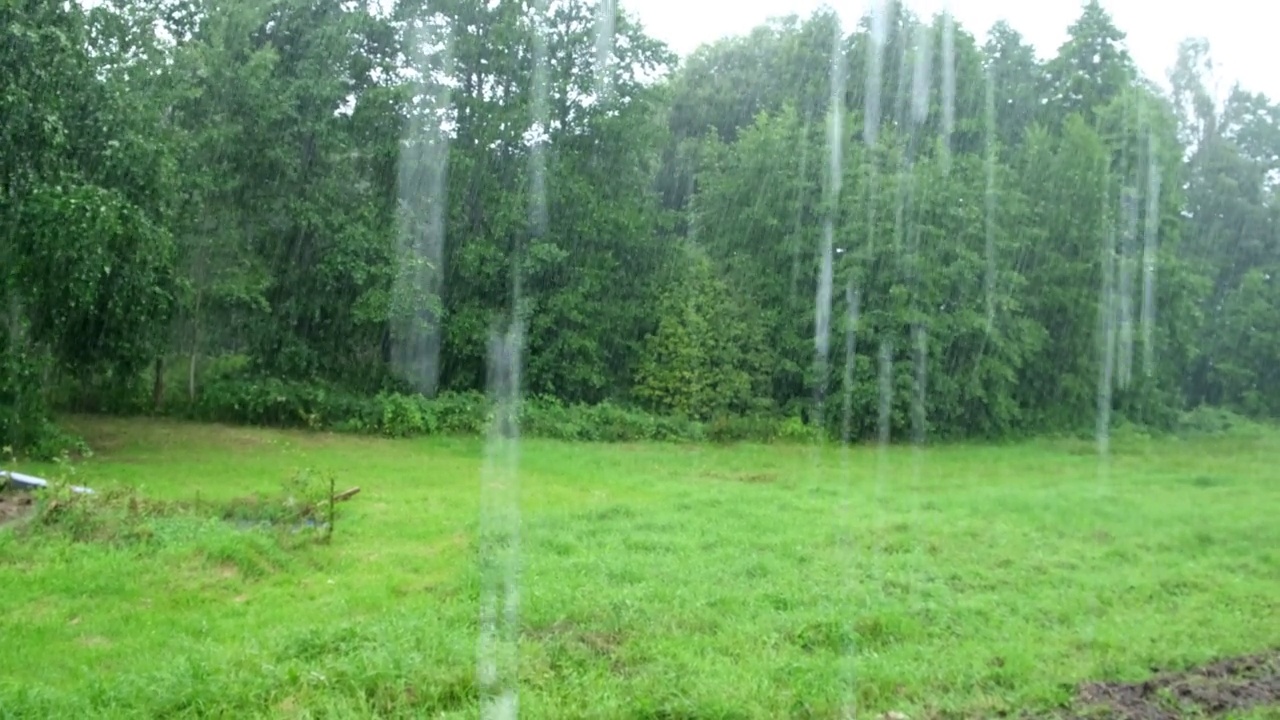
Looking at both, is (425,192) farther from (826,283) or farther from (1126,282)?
(1126,282)

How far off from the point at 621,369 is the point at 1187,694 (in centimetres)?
1691

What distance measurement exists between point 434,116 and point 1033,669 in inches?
678

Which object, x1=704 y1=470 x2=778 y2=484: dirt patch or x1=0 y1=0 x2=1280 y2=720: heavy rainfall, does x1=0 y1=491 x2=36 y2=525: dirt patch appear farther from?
x1=704 y1=470 x2=778 y2=484: dirt patch

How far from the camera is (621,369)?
22.0 m

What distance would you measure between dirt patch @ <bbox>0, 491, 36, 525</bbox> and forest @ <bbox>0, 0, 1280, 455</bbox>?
5.27 meters

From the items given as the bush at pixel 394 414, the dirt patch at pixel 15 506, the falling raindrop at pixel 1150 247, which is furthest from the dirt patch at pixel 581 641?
the falling raindrop at pixel 1150 247

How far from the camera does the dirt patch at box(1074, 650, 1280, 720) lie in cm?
521

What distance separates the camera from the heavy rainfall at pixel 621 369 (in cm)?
595

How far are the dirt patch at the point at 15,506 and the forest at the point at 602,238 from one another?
5.27m

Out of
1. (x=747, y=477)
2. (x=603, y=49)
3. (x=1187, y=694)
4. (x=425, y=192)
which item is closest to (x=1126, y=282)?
(x=603, y=49)

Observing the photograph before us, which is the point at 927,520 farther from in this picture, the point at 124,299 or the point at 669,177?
the point at 669,177

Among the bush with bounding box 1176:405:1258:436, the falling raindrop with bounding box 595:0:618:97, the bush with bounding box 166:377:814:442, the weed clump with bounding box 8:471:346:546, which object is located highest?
the falling raindrop with bounding box 595:0:618:97

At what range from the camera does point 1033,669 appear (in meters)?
5.77

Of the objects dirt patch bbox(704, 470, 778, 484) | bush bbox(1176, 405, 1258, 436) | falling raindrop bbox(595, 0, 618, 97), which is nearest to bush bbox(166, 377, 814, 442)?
dirt patch bbox(704, 470, 778, 484)
